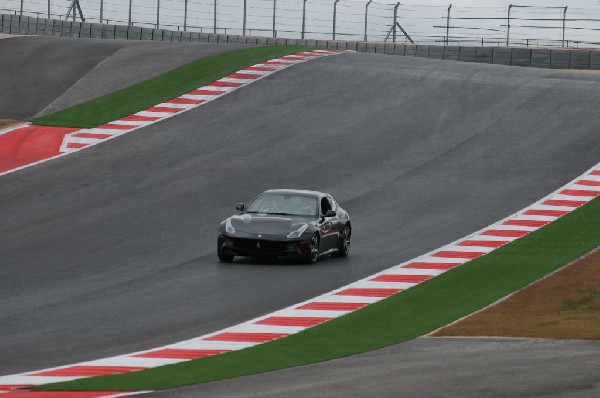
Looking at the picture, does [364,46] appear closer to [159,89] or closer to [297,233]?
[159,89]

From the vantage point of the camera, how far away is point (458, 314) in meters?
17.1

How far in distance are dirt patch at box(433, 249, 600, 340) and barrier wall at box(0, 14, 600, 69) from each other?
31887mm

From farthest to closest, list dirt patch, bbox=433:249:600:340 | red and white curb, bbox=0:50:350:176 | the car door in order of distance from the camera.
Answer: red and white curb, bbox=0:50:350:176, the car door, dirt patch, bbox=433:249:600:340

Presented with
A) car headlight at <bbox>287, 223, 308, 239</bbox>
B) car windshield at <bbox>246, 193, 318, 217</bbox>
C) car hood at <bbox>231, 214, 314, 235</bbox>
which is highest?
car windshield at <bbox>246, 193, 318, 217</bbox>

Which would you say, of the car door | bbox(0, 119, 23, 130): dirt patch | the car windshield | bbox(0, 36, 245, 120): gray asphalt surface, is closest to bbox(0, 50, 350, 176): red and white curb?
bbox(0, 119, 23, 130): dirt patch

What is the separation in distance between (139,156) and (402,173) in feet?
20.8

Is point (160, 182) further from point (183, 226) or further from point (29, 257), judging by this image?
point (29, 257)

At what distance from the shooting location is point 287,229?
21.3 metres

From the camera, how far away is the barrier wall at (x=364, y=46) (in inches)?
2034

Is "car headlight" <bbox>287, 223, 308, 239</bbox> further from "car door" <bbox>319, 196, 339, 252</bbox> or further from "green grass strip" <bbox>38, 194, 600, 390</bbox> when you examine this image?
"green grass strip" <bbox>38, 194, 600, 390</bbox>

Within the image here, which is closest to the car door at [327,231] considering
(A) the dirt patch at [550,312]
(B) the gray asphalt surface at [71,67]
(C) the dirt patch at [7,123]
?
(A) the dirt patch at [550,312]

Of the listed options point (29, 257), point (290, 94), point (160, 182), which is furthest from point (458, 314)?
point (290, 94)

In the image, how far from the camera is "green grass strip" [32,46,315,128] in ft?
120

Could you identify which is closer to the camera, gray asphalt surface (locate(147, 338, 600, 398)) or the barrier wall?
gray asphalt surface (locate(147, 338, 600, 398))
